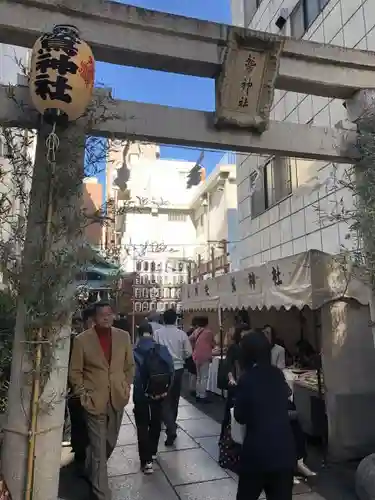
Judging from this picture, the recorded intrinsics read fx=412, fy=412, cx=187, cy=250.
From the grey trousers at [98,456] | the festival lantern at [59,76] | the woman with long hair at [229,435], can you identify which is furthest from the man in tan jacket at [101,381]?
the festival lantern at [59,76]

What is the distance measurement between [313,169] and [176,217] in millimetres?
22799

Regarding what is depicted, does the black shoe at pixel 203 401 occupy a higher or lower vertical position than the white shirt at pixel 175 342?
lower

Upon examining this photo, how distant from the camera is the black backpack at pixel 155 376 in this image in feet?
16.8

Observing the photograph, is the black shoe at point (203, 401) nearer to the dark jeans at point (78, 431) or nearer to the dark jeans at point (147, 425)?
the dark jeans at point (147, 425)

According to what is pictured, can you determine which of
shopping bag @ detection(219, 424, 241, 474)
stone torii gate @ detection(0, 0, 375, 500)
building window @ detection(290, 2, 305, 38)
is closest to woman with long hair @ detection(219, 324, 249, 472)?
shopping bag @ detection(219, 424, 241, 474)

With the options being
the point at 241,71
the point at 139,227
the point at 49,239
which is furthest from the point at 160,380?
the point at 139,227

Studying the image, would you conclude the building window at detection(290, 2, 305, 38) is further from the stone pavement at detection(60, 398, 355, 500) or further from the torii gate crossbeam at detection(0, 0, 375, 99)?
the stone pavement at detection(60, 398, 355, 500)

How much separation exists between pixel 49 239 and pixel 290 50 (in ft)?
12.7

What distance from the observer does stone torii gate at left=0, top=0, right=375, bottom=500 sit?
4301mm

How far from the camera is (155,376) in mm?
5129

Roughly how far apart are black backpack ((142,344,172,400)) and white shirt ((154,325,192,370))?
4.48 ft

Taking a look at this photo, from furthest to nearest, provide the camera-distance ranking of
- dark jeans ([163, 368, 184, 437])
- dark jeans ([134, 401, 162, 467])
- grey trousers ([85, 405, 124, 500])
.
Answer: dark jeans ([163, 368, 184, 437])
dark jeans ([134, 401, 162, 467])
grey trousers ([85, 405, 124, 500])

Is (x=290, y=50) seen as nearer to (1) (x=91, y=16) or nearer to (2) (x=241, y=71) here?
(2) (x=241, y=71)

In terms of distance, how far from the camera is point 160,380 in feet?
16.9
